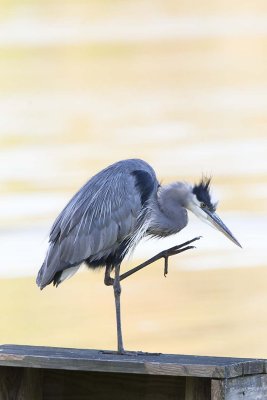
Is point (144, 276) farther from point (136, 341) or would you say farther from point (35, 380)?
point (35, 380)

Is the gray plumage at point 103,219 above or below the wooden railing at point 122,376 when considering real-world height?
above

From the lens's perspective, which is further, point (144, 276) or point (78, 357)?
point (144, 276)

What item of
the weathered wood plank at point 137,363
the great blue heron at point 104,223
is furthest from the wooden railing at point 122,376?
the great blue heron at point 104,223

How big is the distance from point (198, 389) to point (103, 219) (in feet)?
3.20

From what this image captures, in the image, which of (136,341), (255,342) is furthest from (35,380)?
(255,342)

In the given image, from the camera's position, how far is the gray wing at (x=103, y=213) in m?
4.37

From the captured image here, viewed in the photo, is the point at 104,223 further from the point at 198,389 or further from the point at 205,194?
the point at 198,389

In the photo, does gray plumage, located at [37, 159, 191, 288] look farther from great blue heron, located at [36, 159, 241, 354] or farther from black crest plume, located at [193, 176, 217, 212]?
black crest plume, located at [193, 176, 217, 212]

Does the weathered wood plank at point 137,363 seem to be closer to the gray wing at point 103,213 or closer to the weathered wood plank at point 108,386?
the weathered wood plank at point 108,386

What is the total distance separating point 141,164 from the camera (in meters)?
4.47

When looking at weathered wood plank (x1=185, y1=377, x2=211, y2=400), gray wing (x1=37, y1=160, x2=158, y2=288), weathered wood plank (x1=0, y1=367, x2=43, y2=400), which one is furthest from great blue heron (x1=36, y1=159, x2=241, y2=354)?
weathered wood plank (x1=185, y1=377, x2=211, y2=400)

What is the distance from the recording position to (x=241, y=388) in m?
3.57

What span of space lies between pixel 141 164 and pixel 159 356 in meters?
0.82

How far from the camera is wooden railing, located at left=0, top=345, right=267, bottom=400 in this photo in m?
3.52
